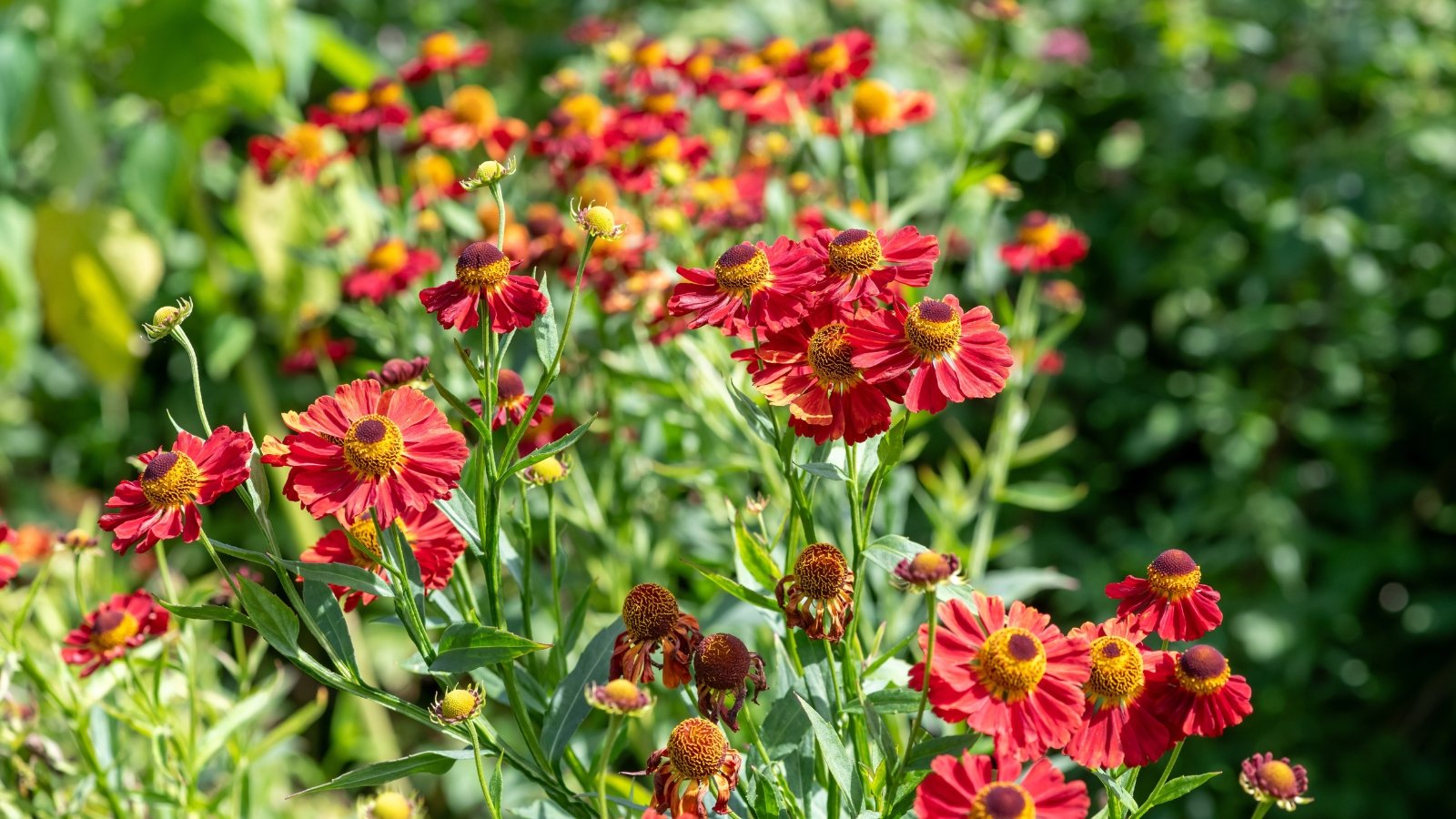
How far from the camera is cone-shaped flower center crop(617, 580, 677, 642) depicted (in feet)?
1.96

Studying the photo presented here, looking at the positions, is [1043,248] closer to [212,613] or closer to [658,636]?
[658,636]

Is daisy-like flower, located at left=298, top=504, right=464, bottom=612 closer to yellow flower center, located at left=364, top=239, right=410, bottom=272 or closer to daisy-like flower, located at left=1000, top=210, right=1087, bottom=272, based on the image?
yellow flower center, located at left=364, top=239, right=410, bottom=272

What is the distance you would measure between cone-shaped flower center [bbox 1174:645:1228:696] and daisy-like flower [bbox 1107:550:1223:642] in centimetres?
3

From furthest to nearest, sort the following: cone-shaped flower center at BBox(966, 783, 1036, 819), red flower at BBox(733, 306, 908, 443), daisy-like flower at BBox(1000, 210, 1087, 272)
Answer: daisy-like flower at BBox(1000, 210, 1087, 272) < red flower at BBox(733, 306, 908, 443) < cone-shaped flower center at BBox(966, 783, 1036, 819)

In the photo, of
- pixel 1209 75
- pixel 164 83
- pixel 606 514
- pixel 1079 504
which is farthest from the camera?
pixel 1209 75

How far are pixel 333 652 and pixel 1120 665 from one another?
37 cm

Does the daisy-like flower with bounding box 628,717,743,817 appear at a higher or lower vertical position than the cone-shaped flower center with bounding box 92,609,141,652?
higher

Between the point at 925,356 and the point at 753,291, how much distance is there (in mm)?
95

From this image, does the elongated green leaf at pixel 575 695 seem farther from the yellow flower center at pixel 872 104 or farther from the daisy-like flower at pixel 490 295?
the yellow flower center at pixel 872 104

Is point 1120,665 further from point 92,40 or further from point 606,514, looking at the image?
point 92,40

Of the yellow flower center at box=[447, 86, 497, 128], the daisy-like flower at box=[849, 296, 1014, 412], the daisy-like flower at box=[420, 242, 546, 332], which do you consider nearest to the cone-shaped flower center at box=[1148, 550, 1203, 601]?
the daisy-like flower at box=[849, 296, 1014, 412]

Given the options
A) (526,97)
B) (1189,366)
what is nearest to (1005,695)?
(1189,366)

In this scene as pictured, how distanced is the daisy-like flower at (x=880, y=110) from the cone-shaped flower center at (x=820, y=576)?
0.74m

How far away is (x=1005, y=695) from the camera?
520 millimetres
